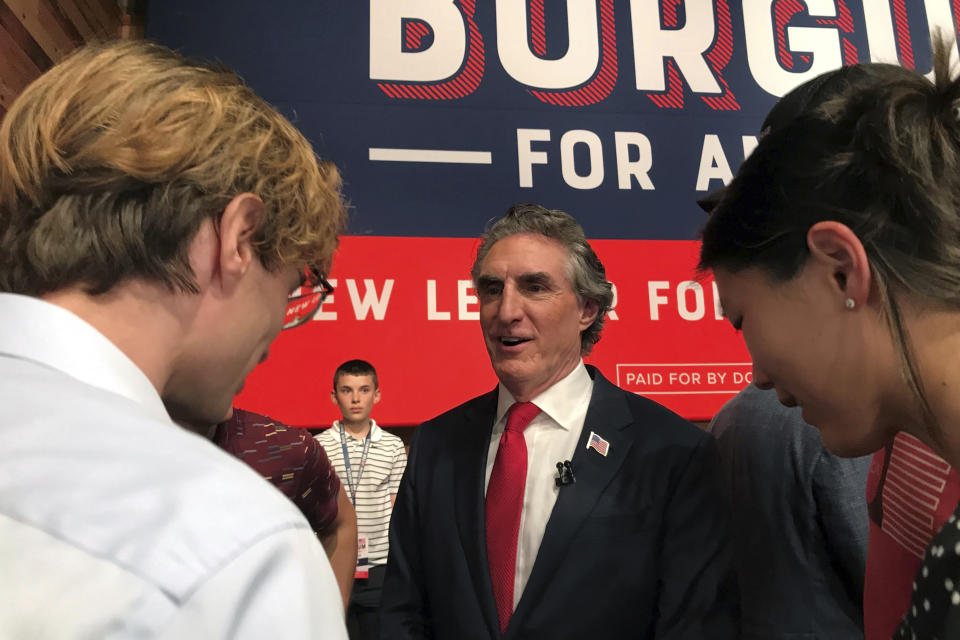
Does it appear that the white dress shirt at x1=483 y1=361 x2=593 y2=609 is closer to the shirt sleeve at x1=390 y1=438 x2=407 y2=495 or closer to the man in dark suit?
the man in dark suit

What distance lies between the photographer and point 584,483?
1.64m

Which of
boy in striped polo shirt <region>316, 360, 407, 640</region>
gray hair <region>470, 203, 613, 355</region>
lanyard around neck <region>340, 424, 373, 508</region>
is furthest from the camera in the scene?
lanyard around neck <region>340, 424, 373, 508</region>

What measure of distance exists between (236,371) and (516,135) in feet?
11.5

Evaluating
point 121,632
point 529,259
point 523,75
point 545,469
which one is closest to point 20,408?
point 121,632

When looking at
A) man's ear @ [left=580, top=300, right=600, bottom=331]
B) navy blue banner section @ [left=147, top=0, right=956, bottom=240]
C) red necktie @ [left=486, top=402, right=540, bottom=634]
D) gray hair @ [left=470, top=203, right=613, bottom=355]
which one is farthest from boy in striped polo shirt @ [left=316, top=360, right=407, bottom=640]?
red necktie @ [left=486, top=402, right=540, bottom=634]

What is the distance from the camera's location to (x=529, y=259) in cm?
201

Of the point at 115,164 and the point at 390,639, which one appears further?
the point at 390,639

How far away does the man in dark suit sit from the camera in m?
1.50

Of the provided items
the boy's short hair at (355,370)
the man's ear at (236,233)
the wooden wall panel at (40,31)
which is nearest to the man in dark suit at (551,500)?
the man's ear at (236,233)

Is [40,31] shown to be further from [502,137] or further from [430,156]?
[502,137]

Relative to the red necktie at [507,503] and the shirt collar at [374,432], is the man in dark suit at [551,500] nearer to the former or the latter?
the red necktie at [507,503]

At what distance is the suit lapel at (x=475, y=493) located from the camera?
5.13 feet

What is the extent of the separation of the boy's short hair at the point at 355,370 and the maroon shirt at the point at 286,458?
184 cm

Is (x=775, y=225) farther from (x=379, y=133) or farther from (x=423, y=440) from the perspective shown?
(x=379, y=133)
